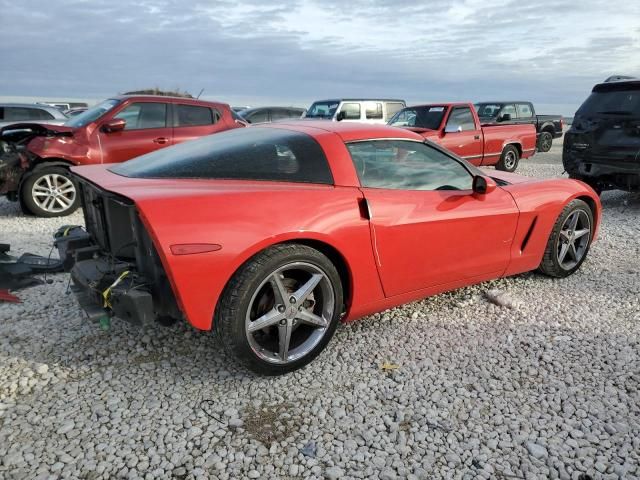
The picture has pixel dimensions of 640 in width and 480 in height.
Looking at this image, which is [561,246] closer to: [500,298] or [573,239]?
[573,239]

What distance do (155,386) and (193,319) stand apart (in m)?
0.56

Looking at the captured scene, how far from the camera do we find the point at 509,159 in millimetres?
11477

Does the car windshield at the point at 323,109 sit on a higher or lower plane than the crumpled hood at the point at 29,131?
higher

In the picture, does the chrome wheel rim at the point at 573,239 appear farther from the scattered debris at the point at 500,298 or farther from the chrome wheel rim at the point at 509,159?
the chrome wheel rim at the point at 509,159

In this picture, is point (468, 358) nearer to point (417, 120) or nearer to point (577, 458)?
point (577, 458)

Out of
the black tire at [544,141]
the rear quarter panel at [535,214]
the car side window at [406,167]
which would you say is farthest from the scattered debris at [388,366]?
the black tire at [544,141]

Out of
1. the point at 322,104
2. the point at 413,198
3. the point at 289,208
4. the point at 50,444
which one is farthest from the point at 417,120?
the point at 50,444

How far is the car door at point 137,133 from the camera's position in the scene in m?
6.82

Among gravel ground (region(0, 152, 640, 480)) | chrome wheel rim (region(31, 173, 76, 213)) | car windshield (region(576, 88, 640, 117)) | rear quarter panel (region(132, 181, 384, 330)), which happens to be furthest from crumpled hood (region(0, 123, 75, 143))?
car windshield (region(576, 88, 640, 117))

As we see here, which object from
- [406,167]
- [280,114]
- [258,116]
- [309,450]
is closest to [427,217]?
[406,167]

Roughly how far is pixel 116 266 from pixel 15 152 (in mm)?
4796

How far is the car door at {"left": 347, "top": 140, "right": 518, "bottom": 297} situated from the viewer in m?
3.02

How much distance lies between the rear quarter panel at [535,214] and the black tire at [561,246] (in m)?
0.07

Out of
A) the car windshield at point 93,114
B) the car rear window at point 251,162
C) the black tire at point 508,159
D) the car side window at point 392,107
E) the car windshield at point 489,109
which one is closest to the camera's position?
the car rear window at point 251,162
